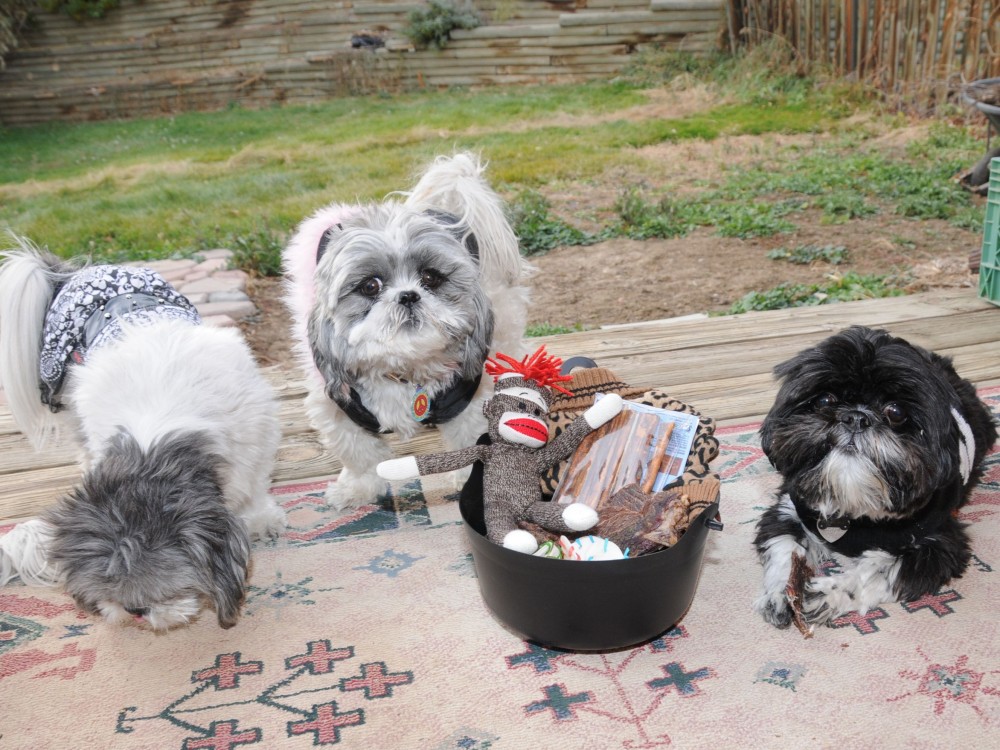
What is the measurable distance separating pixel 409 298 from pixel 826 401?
1270mm

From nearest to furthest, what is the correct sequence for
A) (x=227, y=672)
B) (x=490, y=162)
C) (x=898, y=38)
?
(x=227, y=672) → (x=490, y=162) → (x=898, y=38)

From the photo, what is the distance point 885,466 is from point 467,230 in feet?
5.14

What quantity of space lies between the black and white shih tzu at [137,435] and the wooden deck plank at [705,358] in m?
0.27

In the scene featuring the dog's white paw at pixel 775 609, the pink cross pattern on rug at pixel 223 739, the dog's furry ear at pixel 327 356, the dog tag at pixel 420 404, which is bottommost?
the dog's white paw at pixel 775 609

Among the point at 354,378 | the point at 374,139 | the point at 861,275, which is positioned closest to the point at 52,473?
the point at 354,378

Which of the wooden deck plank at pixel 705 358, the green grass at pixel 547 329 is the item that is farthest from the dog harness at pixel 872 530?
the green grass at pixel 547 329

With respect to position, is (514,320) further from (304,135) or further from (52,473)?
(304,135)

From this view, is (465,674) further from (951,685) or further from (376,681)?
(951,685)

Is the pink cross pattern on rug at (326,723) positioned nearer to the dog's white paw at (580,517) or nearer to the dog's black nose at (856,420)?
the dog's white paw at (580,517)

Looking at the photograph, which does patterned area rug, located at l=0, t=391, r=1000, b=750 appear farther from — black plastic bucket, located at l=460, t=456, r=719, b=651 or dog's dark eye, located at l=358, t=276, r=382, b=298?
dog's dark eye, located at l=358, t=276, r=382, b=298

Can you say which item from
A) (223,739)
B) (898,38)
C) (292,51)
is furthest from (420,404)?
(292,51)

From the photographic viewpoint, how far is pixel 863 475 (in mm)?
2229

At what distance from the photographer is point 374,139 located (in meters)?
10.6

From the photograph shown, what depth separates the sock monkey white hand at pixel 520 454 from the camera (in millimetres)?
2428
